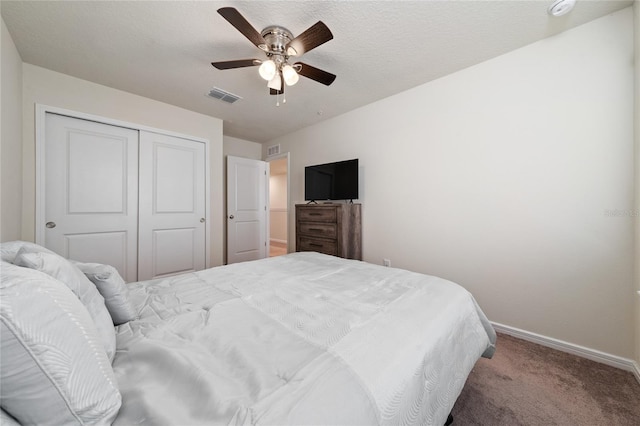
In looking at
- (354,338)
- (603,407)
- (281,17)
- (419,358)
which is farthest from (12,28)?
(603,407)

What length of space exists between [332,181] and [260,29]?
188 centimetres

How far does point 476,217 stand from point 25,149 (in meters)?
4.35

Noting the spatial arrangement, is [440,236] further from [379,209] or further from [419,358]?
[419,358]

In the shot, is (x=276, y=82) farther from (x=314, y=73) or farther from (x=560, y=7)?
(x=560, y=7)

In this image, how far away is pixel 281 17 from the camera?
168 centimetres

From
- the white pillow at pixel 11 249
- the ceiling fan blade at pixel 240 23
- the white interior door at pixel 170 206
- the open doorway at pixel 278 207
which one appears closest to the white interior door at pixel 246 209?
the white interior door at pixel 170 206

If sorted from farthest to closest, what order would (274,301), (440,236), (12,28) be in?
(440,236), (12,28), (274,301)

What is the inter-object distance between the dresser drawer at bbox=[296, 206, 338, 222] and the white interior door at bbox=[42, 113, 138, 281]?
2.07 meters

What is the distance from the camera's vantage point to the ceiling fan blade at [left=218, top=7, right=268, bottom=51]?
1.32 metres

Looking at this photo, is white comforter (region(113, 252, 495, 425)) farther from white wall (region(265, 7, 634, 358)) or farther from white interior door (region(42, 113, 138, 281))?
white interior door (region(42, 113, 138, 281))

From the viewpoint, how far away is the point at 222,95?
9.27 ft

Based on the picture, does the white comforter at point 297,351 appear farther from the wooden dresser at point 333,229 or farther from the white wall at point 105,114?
the white wall at point 105,114

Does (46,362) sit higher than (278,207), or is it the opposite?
(278,207)

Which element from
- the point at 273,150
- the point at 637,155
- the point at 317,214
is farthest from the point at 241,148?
the point at 637,155
